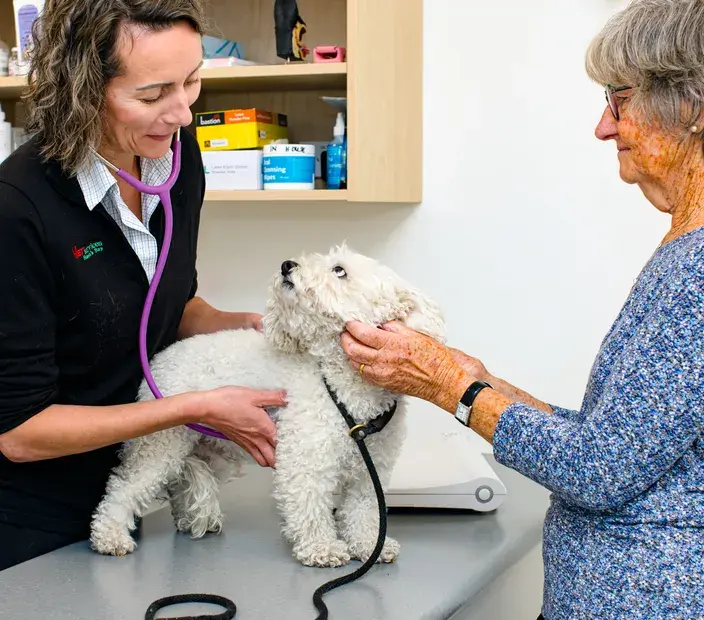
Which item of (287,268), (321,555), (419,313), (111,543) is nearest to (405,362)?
(419,313)

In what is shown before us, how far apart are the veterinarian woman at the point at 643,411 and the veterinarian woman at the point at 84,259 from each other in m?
0.47

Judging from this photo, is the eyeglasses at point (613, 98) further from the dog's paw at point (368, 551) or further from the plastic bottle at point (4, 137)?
the plastic bottle at point (4, 137)

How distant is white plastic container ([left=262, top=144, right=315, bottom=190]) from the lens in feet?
5.93

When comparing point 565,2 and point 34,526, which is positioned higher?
point 565,2

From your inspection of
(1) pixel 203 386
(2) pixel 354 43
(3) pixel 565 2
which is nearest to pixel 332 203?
(2) pixel 354 43

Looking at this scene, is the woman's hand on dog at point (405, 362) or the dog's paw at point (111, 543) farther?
the dog's paw at point (111, 543)

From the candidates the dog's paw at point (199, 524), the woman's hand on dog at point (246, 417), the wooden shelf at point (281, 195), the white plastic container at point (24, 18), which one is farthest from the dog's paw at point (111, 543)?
the white plastic container at point (24, 18)

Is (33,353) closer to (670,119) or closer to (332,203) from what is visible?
(670,119)

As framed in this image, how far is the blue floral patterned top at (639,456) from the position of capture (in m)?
0.91

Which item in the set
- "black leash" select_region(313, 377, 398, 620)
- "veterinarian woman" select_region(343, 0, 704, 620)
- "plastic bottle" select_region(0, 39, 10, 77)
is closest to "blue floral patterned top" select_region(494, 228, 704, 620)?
"veterinarian woman" select_region(343, 0, 704, 620)

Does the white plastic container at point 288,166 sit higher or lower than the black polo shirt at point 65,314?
higher

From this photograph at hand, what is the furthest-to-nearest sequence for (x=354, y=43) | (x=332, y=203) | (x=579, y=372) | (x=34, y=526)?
(x=332, y=203) → (x=579, y=372) → (x=354, y=43) → (x=34, y=526)

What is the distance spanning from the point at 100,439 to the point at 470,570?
0.60 metres

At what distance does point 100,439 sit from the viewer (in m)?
1.23
